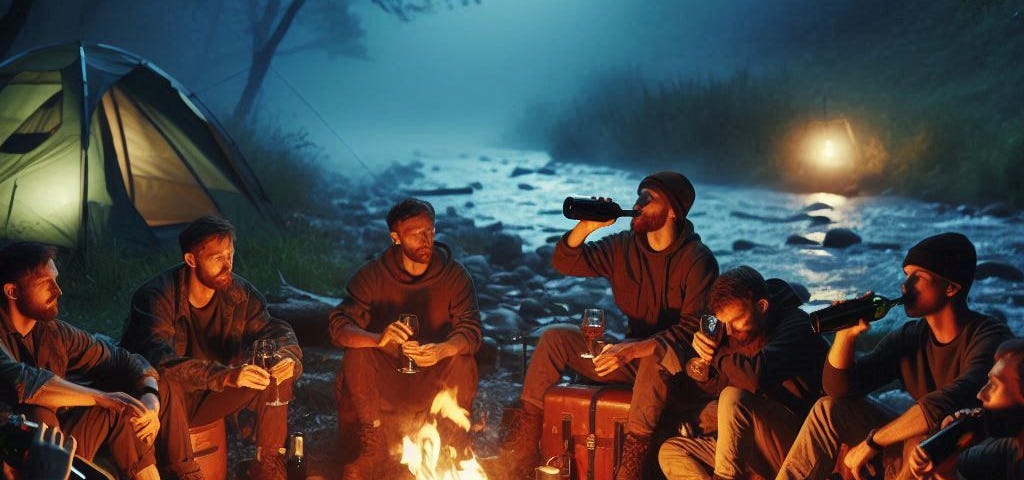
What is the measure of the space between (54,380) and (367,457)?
1.62 meters

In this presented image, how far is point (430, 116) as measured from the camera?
21.3m

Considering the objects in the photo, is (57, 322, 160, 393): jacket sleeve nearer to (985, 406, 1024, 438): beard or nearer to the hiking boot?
the hiking boot

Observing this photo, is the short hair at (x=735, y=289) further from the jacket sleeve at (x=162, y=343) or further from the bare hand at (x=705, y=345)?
the jacket sleeve at (x=162, y=343)

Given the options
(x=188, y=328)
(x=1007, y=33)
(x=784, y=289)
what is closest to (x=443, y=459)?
(x=188, y=328)

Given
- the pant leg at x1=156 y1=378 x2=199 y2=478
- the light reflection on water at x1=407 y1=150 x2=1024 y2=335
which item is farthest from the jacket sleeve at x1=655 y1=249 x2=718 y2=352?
the light reflection on water at x1=407 y1=150 x2=1024 y2=335

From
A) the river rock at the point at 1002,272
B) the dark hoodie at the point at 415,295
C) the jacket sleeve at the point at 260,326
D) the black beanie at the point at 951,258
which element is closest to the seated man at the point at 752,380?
the black beanie at the point at 951,258

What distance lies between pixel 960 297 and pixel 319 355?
455cm

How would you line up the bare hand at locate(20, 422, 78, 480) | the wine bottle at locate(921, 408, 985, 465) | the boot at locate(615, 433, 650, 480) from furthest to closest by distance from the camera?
the boot at locate(615, 433, 650, 480) → the wine bottle at locate(921, 408, 985, 465) → the bare hand at locate(20, 422, 78, 480)

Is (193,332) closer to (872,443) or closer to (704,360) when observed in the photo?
(704,360)

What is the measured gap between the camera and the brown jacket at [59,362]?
4.07m

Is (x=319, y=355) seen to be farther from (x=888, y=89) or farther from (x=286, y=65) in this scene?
(x=286, y=65)

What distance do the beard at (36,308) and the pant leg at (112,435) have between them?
41 centimetres

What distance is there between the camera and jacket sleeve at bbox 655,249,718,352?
5.02 m

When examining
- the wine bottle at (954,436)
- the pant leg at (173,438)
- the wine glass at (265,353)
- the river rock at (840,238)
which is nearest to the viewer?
the wine bottle at (954,436)
